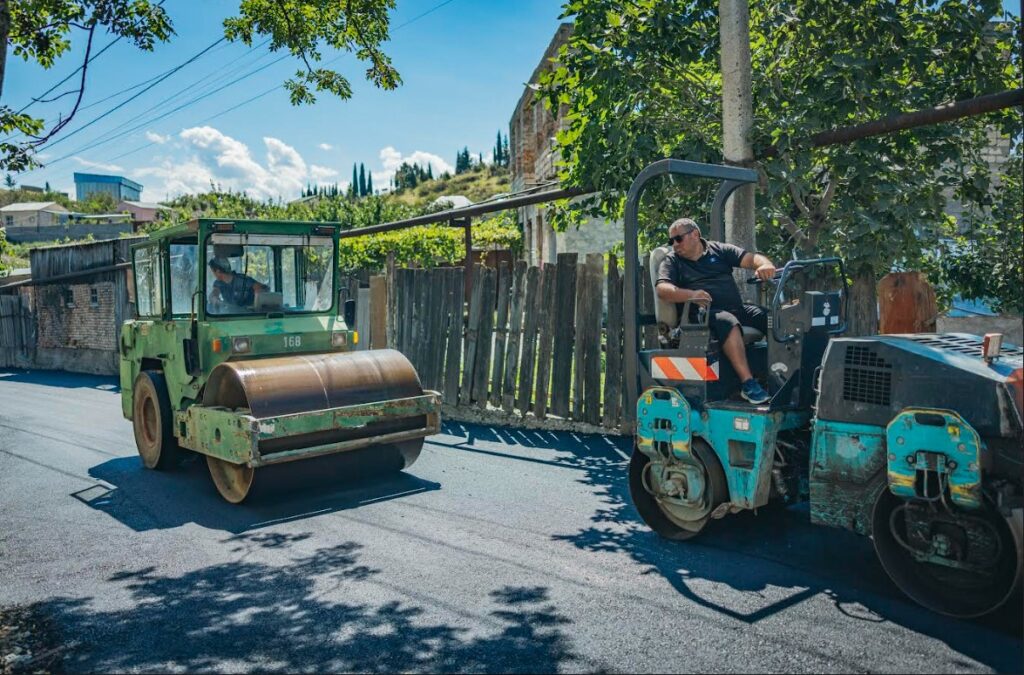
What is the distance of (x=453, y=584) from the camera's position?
532 centimetres

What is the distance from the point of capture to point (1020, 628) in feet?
14.3

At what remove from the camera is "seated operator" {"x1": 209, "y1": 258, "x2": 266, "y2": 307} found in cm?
830

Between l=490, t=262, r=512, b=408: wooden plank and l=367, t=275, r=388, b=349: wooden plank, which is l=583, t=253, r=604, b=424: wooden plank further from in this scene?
l=367, t=275, r=388, b=349: wooden plank

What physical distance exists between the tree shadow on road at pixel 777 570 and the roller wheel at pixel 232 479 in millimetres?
2868

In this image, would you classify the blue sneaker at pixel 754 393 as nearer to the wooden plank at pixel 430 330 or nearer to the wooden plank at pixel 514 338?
the wooden plank at pixel 514 338

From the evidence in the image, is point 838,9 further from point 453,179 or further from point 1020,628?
point 453,179

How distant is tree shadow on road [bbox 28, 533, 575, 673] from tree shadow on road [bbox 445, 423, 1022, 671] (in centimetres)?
99

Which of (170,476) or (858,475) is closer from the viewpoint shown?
(858,475)

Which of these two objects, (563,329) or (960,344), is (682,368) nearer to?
(960,344)

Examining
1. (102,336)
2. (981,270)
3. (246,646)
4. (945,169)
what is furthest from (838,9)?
(102,336)

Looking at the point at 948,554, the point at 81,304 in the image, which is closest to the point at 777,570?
the point at 948,554

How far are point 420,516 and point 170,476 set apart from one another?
11.0ft

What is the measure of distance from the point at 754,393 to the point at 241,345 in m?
4.81

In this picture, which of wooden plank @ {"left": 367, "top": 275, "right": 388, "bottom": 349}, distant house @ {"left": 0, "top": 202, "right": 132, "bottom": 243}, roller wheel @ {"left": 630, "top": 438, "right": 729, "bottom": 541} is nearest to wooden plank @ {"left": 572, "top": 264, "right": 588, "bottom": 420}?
roller wheel @ {"left": 630, "top": 438, "right": 729, "bottom": 541}
